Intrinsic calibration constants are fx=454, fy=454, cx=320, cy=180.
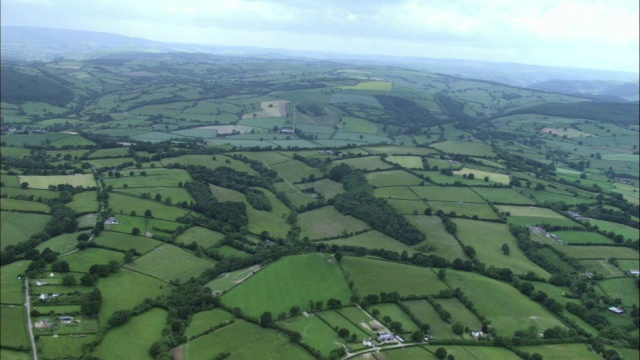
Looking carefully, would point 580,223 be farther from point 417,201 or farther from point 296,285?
point 296,285

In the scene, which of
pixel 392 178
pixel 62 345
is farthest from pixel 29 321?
pixel 392 178

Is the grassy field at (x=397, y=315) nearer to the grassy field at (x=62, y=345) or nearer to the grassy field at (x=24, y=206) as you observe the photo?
the grassy field at (x=62, y=345)

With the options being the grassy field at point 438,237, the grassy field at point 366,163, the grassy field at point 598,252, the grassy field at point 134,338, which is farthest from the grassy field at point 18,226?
the grassy field at point 598,252

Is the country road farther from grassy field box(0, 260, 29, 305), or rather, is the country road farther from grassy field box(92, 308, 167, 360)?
grassy field box(92, 308, 167, 360)

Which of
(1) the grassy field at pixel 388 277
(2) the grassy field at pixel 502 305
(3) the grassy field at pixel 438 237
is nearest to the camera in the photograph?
(2) the grassy field at pixel 502 305

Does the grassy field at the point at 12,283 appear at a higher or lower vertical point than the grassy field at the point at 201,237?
higher
